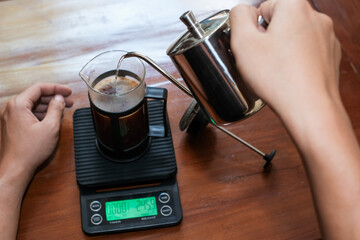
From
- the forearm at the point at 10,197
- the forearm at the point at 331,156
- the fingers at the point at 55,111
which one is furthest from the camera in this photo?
the fingers at the point at 55,111

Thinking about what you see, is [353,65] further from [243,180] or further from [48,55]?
[48,55]

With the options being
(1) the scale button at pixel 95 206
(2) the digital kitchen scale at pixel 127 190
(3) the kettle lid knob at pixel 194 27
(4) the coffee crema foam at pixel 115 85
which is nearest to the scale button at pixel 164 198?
(2) the digital kitchen scale at pixel 127 190

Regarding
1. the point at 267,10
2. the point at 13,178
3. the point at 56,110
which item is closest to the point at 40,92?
the point at 56,110

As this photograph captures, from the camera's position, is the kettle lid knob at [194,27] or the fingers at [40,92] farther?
the fingers at [40,92]

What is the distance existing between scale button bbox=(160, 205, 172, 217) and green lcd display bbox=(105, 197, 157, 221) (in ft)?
0.05

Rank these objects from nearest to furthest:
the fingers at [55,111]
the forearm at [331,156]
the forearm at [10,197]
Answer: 1. the forearm at [331,156]
2. the forearm at [10,197]
3. the fingers at [55,111]

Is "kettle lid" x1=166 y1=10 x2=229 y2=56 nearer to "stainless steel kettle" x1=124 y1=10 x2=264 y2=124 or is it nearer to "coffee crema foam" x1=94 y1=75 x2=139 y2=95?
"stainless steel kettle" x1=124 y1=10 x2=264 y2=124

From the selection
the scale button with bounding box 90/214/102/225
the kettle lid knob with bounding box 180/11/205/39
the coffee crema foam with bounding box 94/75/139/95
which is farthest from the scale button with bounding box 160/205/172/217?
the kettle lid knob with bounding box 180/11/205/39

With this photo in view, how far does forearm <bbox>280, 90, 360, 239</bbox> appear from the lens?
0.64m

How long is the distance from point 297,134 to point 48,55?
2.20 feet

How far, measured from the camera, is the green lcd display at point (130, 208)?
84 centimetres

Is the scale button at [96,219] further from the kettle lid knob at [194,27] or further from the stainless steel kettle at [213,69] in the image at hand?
the kettle lid knob at [194,27]

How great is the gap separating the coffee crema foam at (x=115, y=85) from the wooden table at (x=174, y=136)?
181mm

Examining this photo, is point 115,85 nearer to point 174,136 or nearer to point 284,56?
point 174,136
